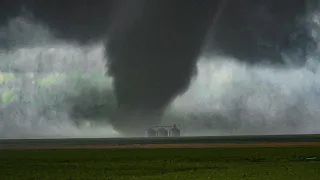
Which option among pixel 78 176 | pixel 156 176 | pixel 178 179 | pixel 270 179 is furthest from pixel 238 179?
pixel 78 176

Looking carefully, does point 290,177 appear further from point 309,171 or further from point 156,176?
point 156,176

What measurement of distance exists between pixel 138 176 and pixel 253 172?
10448 millimetres

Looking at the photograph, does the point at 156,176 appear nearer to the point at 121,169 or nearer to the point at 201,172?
the point at 201,172

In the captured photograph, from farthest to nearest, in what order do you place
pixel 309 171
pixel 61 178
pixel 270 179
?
pixel 309 171
pixel 61 178
pixel 270 179

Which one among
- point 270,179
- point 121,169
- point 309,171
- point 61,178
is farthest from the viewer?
point 121,169

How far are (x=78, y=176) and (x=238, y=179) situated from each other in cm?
1399

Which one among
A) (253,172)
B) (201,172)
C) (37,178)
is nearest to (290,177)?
(253,172)

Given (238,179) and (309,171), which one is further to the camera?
(309,171)

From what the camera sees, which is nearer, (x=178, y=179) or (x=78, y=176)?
(x=178, y=179)

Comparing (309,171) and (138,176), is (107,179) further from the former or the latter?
(309,171)

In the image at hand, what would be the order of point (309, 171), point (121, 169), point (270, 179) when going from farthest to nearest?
point (121, 169) → point (309, 171) → point (270, 179)

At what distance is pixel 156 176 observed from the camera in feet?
135

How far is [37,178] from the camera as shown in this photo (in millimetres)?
40219

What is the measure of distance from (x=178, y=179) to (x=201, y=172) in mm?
6686
